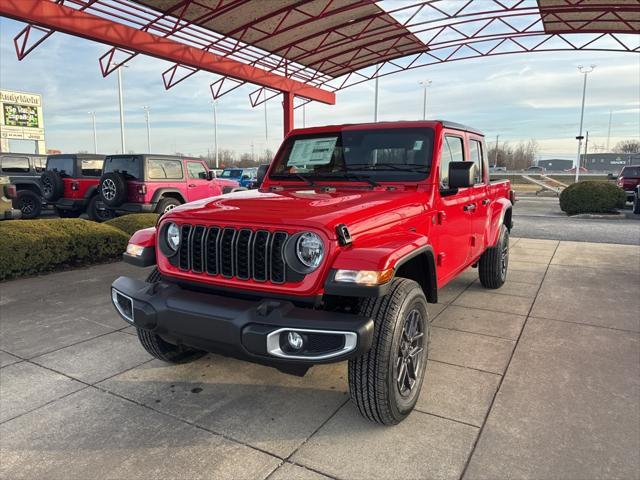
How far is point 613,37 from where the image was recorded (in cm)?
1332

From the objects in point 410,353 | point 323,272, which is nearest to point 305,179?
point 323,272

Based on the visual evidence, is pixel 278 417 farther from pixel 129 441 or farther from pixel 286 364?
pixel 129 441

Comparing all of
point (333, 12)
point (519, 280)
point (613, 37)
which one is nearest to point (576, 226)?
point (613, 37)

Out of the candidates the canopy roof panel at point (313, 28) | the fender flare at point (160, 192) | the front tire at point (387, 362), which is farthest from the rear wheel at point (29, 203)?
the front tire at point (387, 362)

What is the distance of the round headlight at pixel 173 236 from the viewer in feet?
10.0

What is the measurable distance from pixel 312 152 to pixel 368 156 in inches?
22.6

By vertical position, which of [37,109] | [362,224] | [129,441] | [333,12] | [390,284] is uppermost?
[37,109]

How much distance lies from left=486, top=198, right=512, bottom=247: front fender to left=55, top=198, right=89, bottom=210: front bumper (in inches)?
399

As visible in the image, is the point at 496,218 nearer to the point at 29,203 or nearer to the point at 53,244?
the point at 53,244

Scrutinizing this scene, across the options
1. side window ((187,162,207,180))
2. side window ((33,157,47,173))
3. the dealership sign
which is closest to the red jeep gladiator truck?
side window ((187,162,207,180))

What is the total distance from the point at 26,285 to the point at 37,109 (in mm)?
58849

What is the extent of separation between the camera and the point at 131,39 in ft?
36.4

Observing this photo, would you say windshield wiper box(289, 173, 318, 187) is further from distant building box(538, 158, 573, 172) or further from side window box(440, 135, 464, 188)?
distant building box(538, 158, 573, 172)

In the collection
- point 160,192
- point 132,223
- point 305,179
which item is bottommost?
point 132,223
